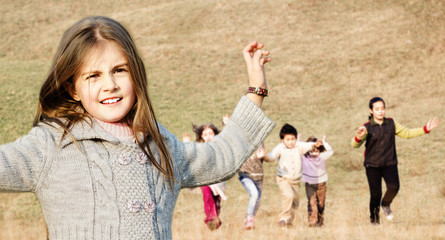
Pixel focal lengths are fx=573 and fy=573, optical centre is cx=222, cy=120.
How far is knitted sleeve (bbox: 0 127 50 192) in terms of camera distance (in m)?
2.14

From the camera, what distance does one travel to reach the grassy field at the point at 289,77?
39.5 feet

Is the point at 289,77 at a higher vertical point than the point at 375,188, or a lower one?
higher

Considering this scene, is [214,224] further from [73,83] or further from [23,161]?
[23,161]

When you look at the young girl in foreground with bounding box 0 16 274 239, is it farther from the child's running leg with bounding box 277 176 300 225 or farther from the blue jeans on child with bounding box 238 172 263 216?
the child's running leg with bounding box 277 176 300 225

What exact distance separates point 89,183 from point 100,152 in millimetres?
152

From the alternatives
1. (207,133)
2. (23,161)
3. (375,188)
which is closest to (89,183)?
(23,161)

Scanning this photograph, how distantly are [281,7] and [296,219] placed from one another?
2654 cm

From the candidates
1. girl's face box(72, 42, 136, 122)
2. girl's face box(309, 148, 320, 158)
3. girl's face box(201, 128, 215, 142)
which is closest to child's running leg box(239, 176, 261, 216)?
girl's face box(201, 128, 215, 142)

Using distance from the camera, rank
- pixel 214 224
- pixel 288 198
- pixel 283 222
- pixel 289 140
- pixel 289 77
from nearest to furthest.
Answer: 1. pixel 214 224
2. pixel 283 222
3. pixel 288 198
4. pixel 289 140
5. pixel 289 77

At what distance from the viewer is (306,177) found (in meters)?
10.1

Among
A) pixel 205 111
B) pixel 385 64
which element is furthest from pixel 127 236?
pixel 385 64

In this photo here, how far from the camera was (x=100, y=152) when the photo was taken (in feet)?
7.90

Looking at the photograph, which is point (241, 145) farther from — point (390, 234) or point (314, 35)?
point (314, 35)

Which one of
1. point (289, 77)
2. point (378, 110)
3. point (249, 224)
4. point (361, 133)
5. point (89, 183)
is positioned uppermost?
point (289, 77)
